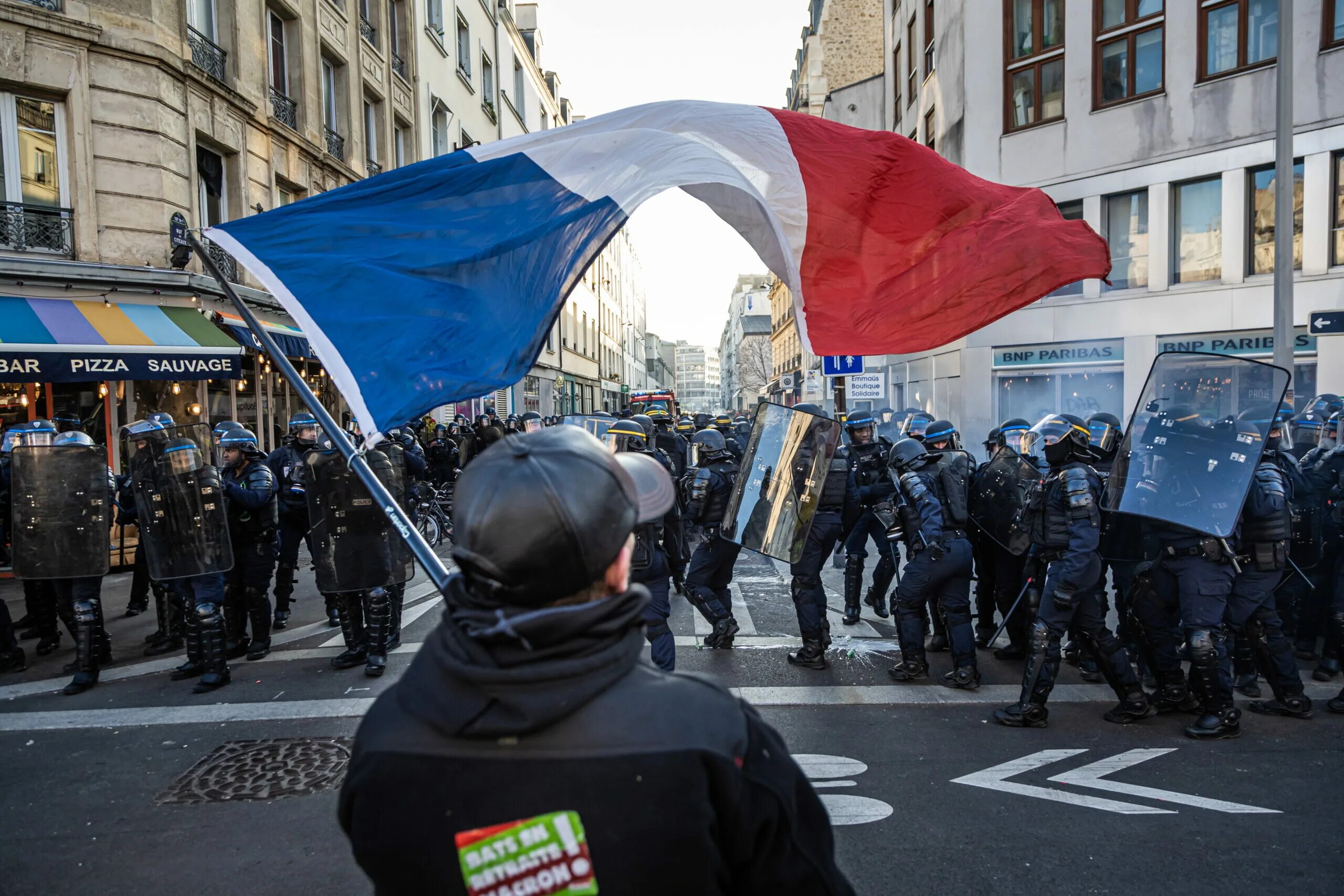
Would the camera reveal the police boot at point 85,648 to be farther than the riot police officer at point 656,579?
Yes

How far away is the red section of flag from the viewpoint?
406cm

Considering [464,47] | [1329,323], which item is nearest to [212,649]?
[1329,323]

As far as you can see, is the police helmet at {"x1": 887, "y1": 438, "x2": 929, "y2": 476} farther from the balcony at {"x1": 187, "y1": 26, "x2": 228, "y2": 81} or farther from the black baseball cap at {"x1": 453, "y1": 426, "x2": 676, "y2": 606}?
the balcony at {"x1": 187, "y1": 26, "x2": 228, "y2": 81}

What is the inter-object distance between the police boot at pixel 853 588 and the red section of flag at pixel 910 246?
14.5ft

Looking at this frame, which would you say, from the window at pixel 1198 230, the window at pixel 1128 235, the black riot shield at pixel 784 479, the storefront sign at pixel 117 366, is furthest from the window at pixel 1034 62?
the storefront sign at pixel 117 366

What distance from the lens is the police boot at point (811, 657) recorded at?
645 centimetres

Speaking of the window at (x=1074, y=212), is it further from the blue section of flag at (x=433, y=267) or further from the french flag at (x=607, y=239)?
the blue section of flag at (x=433, y=267)

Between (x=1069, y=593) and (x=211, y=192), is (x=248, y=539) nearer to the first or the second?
(x=1069, y=593)

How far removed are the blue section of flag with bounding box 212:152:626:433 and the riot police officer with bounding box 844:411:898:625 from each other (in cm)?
499

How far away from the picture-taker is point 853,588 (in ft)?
26.7

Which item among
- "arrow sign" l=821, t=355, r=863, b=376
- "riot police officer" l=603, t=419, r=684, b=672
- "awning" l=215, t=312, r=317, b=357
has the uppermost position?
"awning" l=215, t=312, r=317, b=357

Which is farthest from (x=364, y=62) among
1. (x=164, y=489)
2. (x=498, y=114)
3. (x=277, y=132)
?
(x=164, y=489)

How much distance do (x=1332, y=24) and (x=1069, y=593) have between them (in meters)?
14.8

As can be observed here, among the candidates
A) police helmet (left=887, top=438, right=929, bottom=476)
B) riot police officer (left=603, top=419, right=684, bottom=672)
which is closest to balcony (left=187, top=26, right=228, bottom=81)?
riot police officer (left=603, top=419, right=684, bottom=672)
